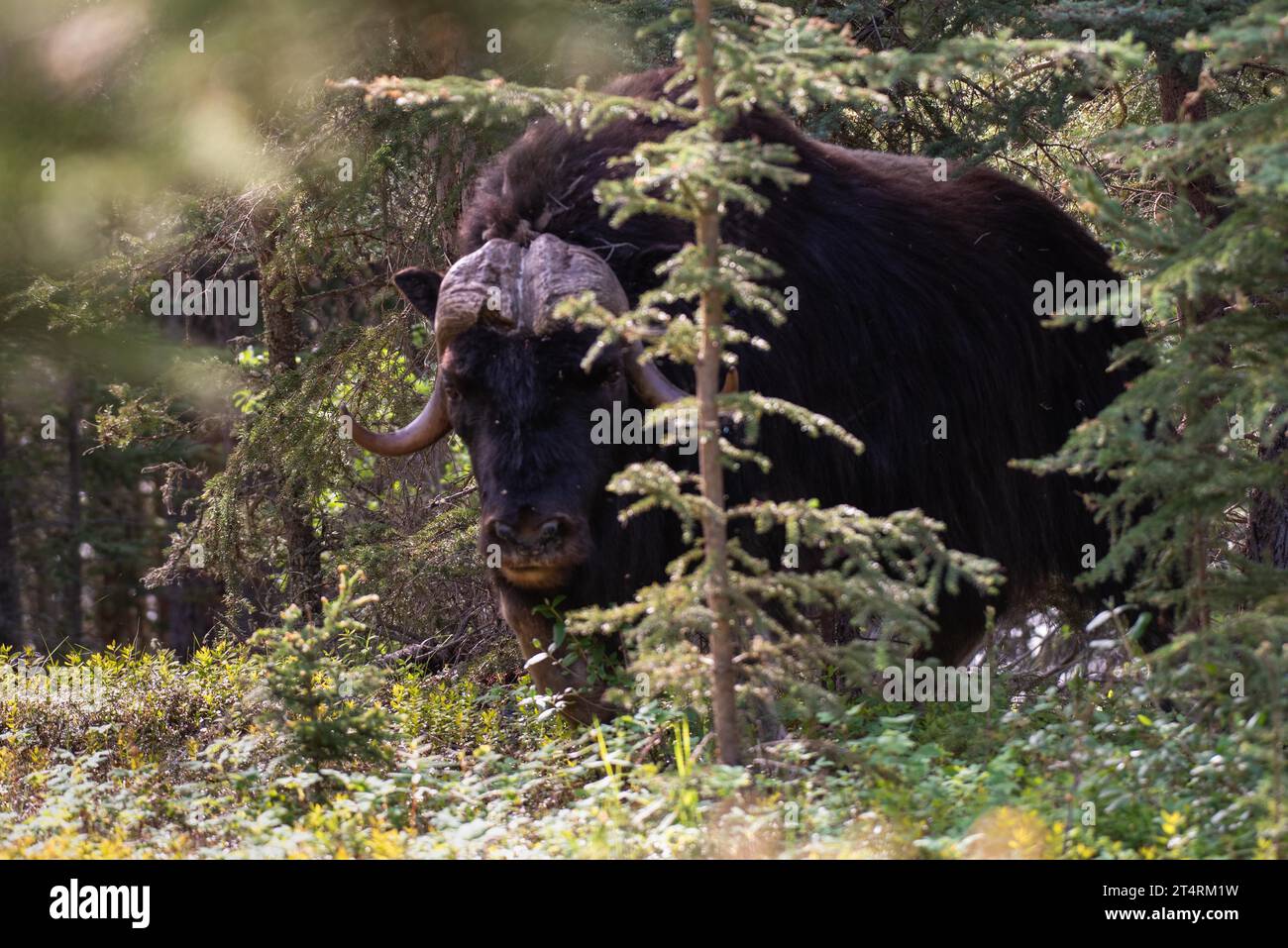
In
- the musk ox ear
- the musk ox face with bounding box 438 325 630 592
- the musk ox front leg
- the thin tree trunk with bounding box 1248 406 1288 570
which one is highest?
the musk ox ear

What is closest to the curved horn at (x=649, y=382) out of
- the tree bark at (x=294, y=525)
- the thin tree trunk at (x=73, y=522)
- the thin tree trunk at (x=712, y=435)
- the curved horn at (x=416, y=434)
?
the curved horn at (x=416, y=434)

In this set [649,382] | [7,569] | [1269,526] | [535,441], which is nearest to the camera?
[535,441]

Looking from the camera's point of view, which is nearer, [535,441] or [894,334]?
→ [535,441]

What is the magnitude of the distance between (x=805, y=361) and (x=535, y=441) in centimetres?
151

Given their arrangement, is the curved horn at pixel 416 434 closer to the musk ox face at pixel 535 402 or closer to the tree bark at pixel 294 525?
the musk ox face at pixel 535 402

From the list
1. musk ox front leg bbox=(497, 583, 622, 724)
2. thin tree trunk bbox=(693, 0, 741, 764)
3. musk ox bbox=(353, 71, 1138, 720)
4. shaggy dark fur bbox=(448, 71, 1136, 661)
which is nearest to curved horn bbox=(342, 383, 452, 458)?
musk ox bbox=(353, 71, 1138, 720)

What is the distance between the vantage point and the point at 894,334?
811 cm

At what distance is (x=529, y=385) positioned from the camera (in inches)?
287

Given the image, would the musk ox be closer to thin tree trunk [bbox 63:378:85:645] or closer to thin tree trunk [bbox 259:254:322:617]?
thin tree trunk [bbox 259:254:322:617]

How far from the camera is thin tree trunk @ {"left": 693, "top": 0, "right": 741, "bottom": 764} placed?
5.19 meters

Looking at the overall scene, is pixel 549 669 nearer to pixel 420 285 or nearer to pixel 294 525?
pixel 420 285

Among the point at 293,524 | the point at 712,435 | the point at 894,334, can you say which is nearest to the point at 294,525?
the point at 293,524

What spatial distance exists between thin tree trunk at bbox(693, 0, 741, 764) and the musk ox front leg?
2.29 meters

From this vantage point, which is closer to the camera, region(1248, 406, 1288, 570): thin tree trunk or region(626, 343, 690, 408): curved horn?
region(626, 343, 690, 408): curved horn
